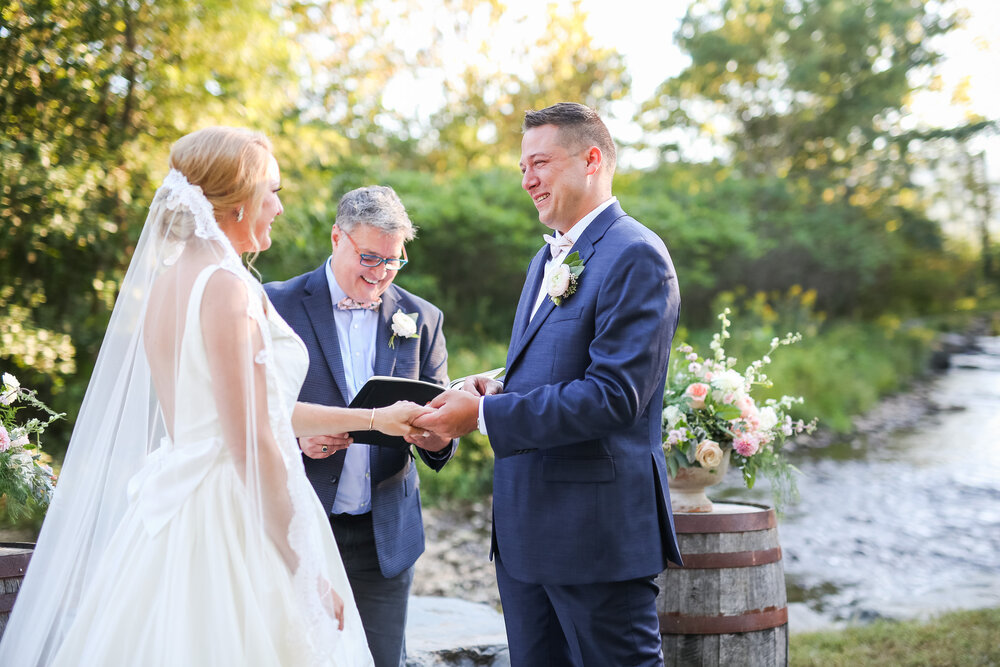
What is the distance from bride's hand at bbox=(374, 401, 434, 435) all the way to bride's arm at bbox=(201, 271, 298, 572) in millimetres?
644

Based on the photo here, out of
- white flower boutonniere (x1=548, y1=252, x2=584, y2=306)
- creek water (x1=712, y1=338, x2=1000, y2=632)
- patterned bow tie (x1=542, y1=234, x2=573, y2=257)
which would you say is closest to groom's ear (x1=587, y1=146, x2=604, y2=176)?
patterned bow tie (x1=542, y1=234, x2=573, y2=257)

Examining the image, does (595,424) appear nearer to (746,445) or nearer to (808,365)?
(746,445)

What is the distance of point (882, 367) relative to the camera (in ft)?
50.3

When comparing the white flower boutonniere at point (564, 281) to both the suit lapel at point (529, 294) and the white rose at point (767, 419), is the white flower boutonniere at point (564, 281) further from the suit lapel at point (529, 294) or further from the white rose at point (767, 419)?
the white rose at point (767, 419)

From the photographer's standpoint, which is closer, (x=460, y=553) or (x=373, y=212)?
(x=373, y=212)

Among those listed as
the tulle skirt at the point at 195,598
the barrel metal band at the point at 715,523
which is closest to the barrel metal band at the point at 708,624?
the barrel metal band at the point at 715,523

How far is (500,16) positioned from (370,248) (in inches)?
501

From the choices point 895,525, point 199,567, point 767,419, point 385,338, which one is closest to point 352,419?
point 385,338

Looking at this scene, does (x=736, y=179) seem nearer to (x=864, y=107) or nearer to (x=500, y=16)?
(x=864, y=107)

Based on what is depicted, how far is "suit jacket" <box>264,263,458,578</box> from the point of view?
2756 millimetres

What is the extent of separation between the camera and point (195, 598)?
6.07ft

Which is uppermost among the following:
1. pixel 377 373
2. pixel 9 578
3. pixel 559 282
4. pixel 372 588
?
pixel 559 282

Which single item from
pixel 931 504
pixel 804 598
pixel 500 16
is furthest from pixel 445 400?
pixel 500 16

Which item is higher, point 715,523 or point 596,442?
point 596,442
